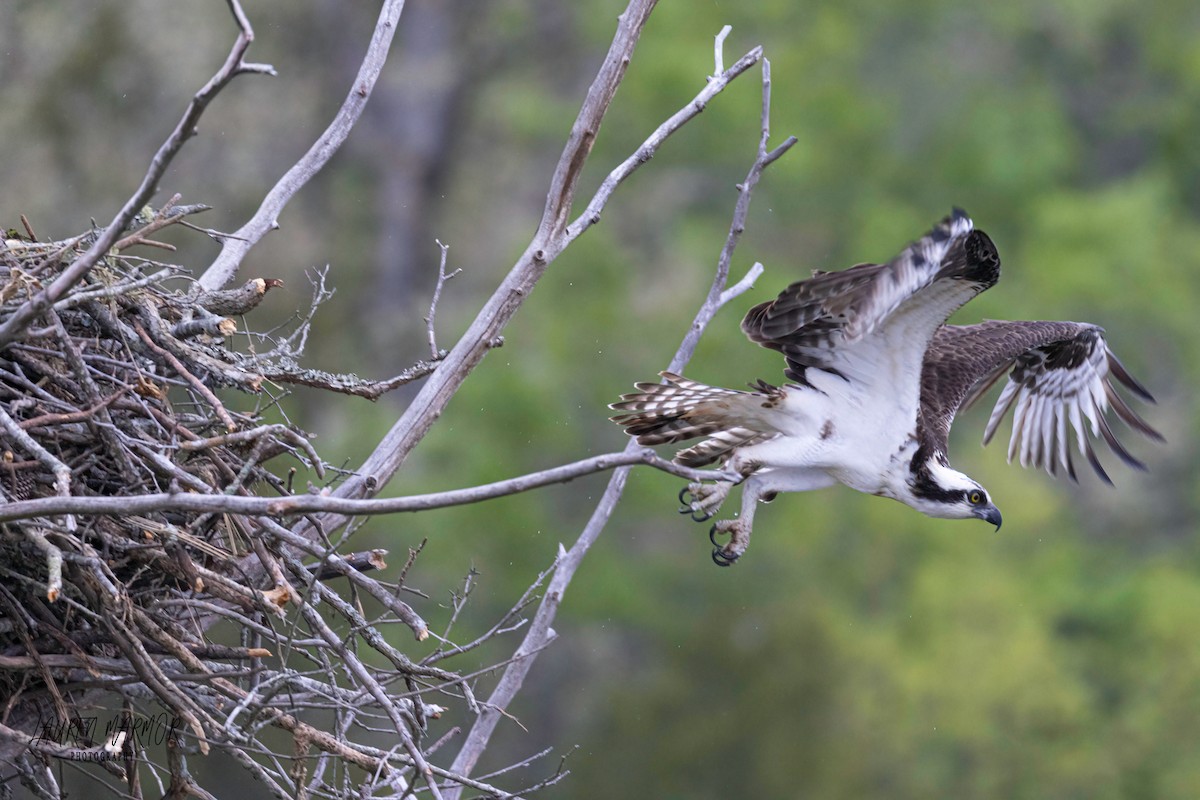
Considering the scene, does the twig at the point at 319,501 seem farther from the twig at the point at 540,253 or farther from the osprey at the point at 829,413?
the osprey at the point at 829,413

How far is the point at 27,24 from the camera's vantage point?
1770 centimetres

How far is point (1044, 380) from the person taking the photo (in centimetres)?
739

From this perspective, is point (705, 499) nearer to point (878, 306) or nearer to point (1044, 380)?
point (878, 306)

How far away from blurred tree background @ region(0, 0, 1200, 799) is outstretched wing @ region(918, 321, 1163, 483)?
26.2ft

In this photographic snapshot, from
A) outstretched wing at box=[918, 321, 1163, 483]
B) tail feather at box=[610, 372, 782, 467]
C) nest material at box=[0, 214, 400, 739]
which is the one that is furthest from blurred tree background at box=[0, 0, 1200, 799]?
nest material at box=[0, 214, 400, 739]

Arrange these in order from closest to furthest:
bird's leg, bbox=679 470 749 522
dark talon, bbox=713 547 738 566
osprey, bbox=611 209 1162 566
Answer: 1. osprey, bbox=611 209 1162 566
2. bird's leg, bbox=679 470 749 522
3. dark talon, bbox=713 547 738 566

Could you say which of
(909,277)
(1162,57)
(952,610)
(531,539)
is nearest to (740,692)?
(531,539)

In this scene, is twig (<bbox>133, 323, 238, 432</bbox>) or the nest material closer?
the nest material

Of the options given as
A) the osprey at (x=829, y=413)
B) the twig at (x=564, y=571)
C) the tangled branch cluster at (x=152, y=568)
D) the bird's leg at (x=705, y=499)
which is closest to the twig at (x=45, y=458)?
the tangled branch cluster at (x=152, y=568)

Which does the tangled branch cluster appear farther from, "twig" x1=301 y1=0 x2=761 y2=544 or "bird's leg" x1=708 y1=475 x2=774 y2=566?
"bird's leg" x1=708 y1=475 x2=774 y2=566

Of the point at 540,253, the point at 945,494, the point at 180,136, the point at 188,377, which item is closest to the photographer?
the point at 180,136

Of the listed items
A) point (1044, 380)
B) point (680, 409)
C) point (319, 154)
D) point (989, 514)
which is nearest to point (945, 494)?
point (989, 514)

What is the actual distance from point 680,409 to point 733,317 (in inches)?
Result: 488

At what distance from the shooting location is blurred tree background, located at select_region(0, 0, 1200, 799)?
1680 cm
